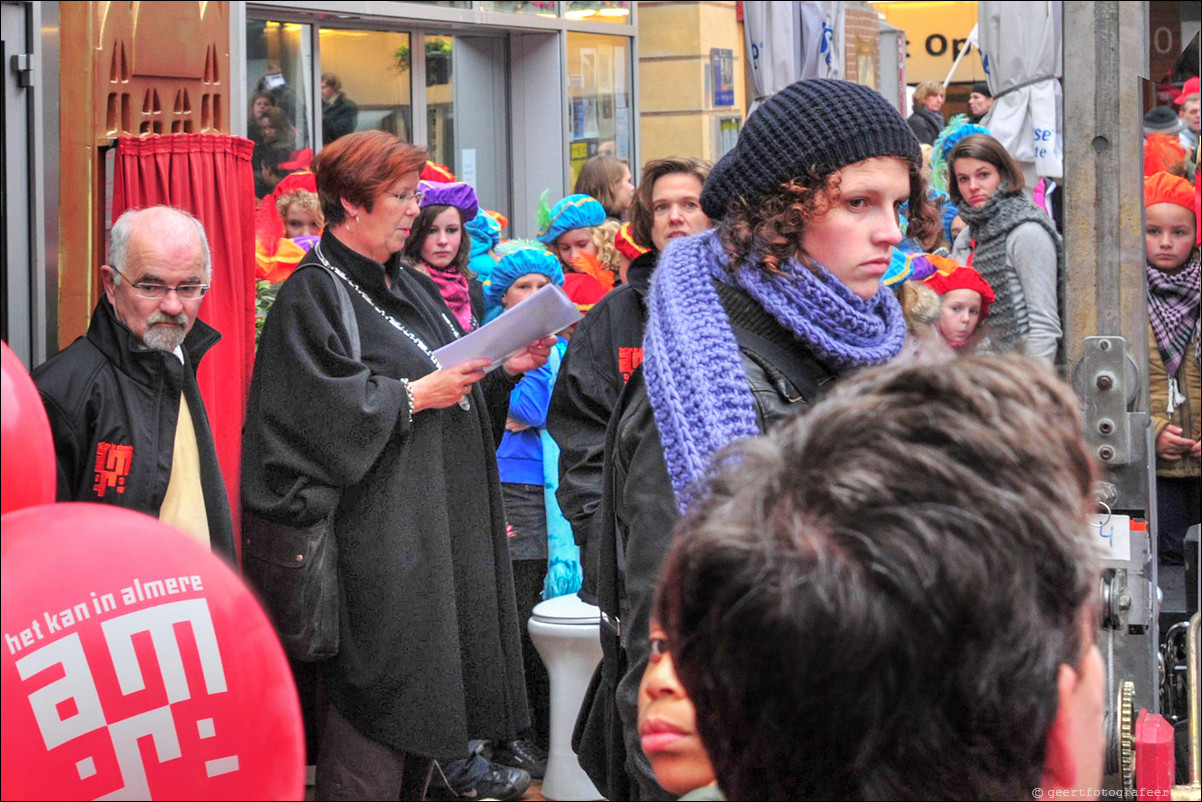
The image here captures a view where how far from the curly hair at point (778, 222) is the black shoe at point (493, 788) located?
299 centimetres

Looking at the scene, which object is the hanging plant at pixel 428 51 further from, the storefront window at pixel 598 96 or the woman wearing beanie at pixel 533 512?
the woman wearing beanie at pixel 533 512

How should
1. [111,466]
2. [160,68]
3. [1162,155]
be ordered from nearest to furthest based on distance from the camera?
[111,466] < [160,68] < [1162,155]

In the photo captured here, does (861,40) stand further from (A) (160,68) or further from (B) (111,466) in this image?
(B) (111,466)

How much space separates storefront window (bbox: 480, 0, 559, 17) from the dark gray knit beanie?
7617 mm

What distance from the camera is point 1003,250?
21.1 feet

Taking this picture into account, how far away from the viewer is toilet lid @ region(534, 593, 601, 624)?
4559 millimetres

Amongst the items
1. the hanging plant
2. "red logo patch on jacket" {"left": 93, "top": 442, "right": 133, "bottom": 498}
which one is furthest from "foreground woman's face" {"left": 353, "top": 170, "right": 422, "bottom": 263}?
the hanging plant

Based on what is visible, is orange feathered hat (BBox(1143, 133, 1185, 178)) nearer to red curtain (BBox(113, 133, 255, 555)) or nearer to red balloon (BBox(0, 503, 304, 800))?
red curtain (BBox(113, 133, 255, 555))

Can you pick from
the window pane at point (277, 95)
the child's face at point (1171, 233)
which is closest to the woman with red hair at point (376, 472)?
the child's face at point (1171, 233)

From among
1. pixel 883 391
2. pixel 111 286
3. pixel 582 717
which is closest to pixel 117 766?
pixel 883 391

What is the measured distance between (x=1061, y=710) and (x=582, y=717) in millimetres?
1659

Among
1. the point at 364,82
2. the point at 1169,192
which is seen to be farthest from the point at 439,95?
the point at 1169,192

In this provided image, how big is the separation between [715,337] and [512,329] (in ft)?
5.99

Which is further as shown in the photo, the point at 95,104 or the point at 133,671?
the point at 95,104
